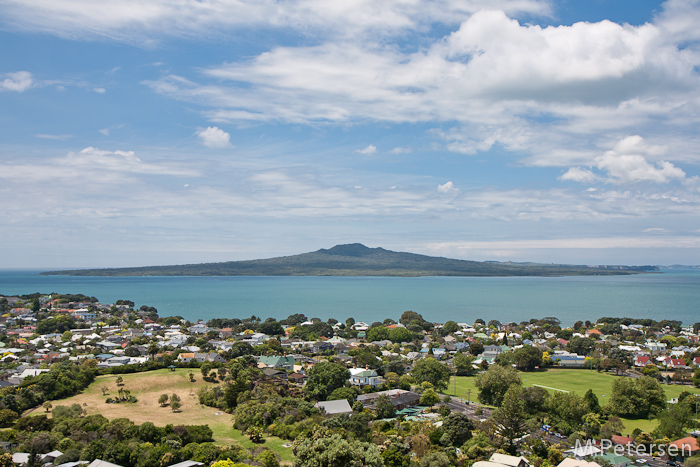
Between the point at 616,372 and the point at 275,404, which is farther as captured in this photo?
the point at 616,372

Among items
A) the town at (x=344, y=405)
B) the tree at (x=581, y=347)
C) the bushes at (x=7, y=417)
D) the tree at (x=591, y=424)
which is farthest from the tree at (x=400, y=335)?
the bushes at (x=7, y=417)

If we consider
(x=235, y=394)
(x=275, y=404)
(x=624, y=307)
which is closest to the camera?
(x=275, y=404)

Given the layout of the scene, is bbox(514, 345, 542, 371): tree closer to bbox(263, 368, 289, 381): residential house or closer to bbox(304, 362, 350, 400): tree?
bbox(304, 362, 350, 400): tree

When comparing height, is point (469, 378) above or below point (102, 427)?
below

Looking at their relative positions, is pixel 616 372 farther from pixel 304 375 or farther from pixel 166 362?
pixel 166 362

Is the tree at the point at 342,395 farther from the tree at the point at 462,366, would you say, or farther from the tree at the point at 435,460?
the tree at the point at 462,366

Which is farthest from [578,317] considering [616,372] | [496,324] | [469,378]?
[469,378]

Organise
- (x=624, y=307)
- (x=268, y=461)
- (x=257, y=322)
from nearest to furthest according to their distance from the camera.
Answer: (x=268, y=461) → (x=257, y=322) → (x=624, y=307)
